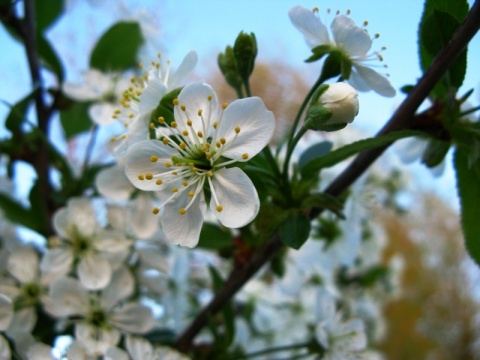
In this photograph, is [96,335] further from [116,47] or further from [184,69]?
[116,47]

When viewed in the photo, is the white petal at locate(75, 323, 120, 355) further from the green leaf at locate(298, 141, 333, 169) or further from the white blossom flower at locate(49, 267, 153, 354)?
the green leaf at locate(298, 141, 333, 169)

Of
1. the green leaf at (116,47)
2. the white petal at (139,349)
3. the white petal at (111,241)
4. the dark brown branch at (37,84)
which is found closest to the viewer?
the white petal at (139,349)

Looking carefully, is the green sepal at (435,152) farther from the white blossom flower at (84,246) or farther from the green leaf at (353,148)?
the white blossom flower at (84,246)

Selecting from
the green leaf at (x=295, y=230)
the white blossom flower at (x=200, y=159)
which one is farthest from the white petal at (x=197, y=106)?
the green leaf at (x=295, y=230)

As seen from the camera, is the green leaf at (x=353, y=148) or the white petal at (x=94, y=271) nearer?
the green leaf at (x=353, y=148)

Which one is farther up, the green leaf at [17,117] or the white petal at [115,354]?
the green leaf at [17,117]

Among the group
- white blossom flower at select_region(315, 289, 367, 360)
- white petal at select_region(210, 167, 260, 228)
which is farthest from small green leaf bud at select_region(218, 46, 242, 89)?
white blossom flower at select_region(315, 289, 367, 360)

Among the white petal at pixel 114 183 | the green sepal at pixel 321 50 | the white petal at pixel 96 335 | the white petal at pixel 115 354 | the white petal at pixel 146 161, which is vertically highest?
the green sepal at pixel 321 50

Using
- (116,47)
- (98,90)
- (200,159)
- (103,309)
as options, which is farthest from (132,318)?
(116,47)
